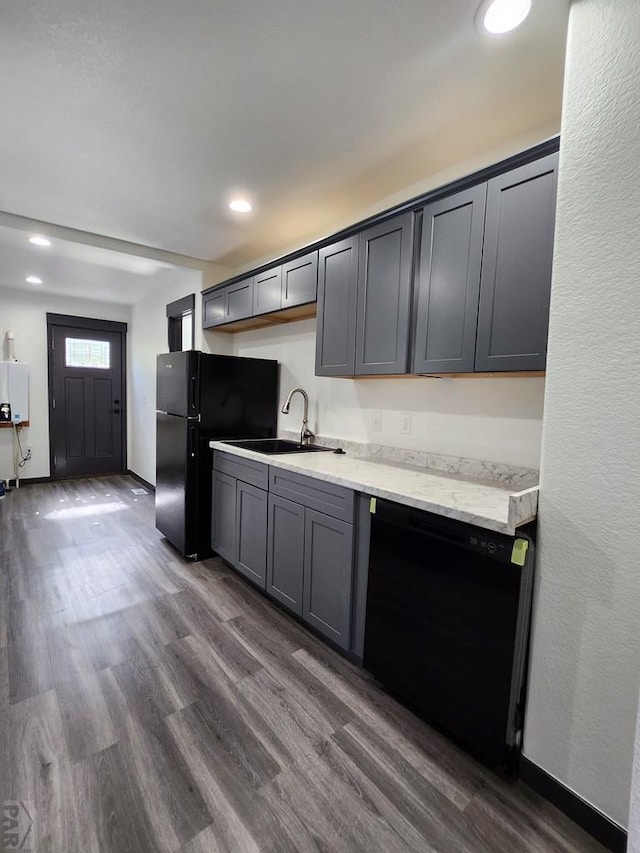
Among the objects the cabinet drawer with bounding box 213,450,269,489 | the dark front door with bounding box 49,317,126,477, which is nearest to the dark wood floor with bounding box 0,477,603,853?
the cabinet drawer with bounding box 213,450,269,489

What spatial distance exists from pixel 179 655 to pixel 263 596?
68 cm

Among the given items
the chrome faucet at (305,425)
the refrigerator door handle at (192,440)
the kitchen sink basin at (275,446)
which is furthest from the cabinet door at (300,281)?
the refrigerator door handle at (192,440)

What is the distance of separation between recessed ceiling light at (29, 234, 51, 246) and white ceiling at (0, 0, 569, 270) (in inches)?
18.5

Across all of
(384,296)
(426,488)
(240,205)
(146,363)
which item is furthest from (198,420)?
(146,363)

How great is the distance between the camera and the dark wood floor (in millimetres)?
1196

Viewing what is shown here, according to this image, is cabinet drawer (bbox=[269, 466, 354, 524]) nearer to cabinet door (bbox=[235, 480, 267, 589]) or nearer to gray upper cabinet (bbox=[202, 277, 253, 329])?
cabinet door (bbox=[235, 480, 267, 589])

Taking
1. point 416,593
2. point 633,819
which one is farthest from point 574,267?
point 633,819

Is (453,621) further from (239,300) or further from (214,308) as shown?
(214,308)

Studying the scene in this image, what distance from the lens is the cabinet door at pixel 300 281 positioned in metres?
2.49

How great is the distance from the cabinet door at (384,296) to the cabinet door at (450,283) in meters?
0.08

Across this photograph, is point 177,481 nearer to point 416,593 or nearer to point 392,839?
point 416,593

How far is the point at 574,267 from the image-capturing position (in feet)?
4.05

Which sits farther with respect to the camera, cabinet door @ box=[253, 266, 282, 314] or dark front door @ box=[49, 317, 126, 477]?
dark front door @ box=[49, 317, 126, 477]

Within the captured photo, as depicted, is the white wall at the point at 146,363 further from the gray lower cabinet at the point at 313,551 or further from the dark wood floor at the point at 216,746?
the dark wood floor at the point at 216,746
